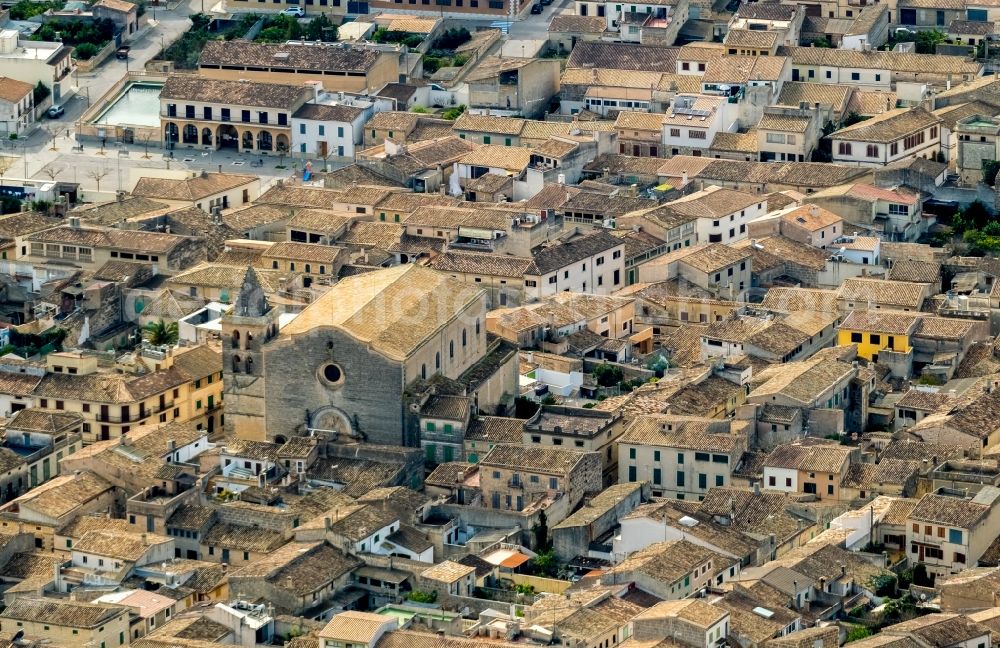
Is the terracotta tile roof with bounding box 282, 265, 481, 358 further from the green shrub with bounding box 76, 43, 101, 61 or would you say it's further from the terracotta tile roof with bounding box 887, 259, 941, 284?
the green shrub with bounding box 76, 43, 101, 61

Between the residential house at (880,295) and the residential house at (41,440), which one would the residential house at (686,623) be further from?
the residential house at (880,295)

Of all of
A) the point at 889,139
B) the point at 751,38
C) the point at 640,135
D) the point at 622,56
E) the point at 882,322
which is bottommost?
the point at 882,322

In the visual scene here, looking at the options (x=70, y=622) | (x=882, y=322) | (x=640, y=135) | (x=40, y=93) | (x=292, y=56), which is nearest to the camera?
(x=70, y=622)

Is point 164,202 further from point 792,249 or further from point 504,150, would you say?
point 792,249

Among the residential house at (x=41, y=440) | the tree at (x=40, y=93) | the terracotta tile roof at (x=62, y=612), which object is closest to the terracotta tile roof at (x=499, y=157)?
the tree at (x=40, y=93)

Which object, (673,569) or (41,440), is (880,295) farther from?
(41,440)

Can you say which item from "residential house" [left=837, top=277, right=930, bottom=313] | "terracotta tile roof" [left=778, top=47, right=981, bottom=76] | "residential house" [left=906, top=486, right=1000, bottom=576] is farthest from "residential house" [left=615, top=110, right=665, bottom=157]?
"residential house" [left=906, top=486, right=1000, bottom=576]

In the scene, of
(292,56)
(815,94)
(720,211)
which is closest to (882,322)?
(720,211)
